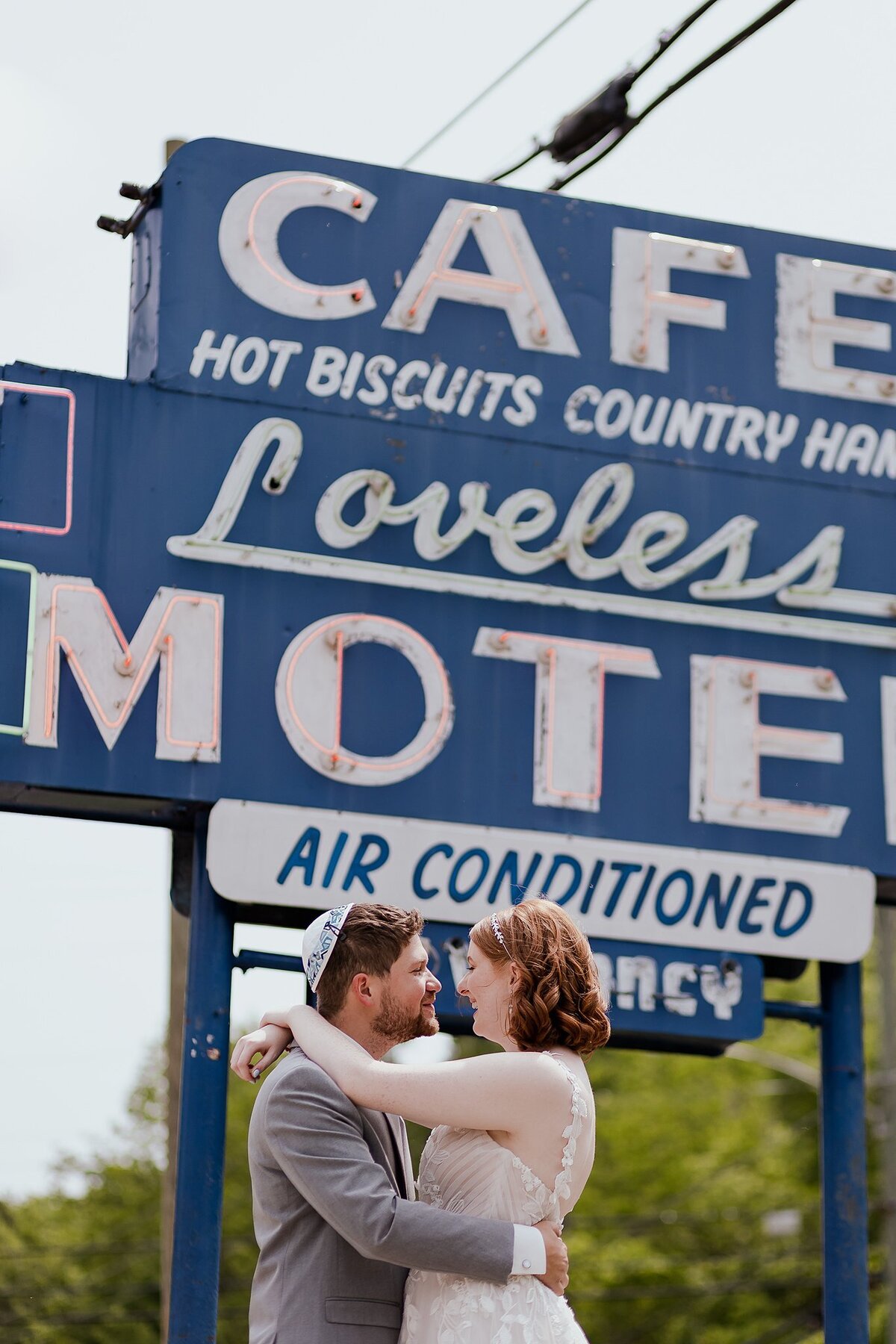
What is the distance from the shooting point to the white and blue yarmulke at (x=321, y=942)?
4.40m

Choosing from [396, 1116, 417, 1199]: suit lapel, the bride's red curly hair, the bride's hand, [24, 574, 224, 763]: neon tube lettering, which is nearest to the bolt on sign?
[24, 574, 224, 763]: neon tube lettering

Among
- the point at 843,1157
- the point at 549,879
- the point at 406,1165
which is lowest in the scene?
the point at 406,1165

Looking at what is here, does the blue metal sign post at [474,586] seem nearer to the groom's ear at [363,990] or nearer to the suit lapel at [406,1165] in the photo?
→ the suit lapel at [406,1165]

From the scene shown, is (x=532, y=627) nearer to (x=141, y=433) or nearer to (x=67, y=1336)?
(x=141, y=433)

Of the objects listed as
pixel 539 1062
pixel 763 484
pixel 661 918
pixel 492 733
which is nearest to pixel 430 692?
pixel 492 733

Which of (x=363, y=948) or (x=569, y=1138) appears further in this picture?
(x=363, y=948)

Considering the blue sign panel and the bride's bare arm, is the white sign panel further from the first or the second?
the bride's bare arm

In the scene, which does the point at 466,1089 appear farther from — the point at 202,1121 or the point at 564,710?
the point at 564,710

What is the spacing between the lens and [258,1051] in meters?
4.54

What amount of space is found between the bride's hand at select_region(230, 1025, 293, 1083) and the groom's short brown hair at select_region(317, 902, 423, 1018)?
221 millimetres

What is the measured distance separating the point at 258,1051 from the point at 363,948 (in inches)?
15.3

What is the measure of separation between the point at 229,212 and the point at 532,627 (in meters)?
2.23

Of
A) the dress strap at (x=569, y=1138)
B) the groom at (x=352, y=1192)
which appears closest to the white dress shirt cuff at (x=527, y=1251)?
the groom at (x=352, y=1192)

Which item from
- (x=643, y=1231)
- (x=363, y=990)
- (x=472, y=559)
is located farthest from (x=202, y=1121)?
(x=643, y=1231)
